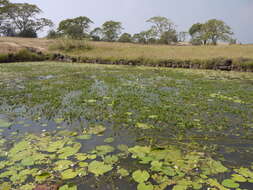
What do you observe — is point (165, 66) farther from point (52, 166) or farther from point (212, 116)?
point (52, 166)

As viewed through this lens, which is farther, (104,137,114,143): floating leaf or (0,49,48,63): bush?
(0,49,48,63): bush

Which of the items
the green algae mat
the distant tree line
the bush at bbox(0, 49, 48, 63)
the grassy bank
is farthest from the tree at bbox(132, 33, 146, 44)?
the green algae mat

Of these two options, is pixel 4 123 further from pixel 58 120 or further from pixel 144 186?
pixel 144 186

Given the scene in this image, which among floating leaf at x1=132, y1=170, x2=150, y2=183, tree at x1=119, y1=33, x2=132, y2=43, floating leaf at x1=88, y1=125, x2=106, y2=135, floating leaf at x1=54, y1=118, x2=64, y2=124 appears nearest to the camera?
floating leaf at x1=132, y1=170, x2=150, y2=183

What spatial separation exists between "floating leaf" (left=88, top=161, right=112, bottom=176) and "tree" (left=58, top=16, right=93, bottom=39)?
34.1 meters

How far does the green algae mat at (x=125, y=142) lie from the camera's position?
8.18 ft

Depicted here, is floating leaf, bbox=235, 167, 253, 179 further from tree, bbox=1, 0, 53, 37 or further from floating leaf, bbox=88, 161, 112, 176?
tree, bbox=1, 0, 53, 37

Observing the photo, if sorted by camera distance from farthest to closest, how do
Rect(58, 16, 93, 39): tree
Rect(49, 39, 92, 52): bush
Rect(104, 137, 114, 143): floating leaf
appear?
Rect(58, 16, 93, 39): tree < Rect(49, 39, 92, 52): bush < Rect(104, 137, 114, 143): floating leaf

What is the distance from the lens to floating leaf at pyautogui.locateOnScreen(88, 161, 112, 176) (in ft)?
8.55

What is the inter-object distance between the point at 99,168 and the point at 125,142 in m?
0.94

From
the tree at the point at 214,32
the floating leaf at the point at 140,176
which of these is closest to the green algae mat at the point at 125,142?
the floating leaf at the point at 140,176

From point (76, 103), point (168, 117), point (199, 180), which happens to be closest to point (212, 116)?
point (168, 117)

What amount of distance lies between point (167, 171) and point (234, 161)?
1169 mm

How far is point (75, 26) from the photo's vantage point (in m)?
35.8
